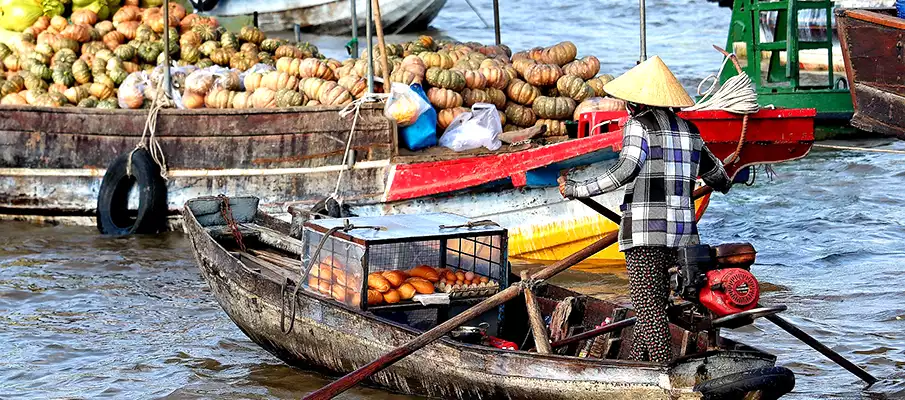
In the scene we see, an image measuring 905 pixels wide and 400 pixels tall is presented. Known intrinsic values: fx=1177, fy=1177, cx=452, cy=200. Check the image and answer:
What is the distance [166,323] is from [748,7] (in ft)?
31.9

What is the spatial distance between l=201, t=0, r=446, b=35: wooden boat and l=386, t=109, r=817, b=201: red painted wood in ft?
50.5

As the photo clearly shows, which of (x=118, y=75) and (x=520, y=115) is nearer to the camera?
(x=520, y=115)

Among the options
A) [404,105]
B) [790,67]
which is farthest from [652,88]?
[790,67]

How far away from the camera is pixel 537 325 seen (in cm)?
611

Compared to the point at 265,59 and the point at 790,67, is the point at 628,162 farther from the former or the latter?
the point at 790,67

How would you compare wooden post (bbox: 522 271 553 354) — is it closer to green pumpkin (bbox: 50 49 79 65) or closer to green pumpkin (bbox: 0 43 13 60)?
green pumpkin (bbox: 50 49 79 65)

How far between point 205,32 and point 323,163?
259cm

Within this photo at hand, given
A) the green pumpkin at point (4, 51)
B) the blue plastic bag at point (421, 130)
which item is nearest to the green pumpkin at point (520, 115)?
the blue plastic bag at point (421, 130)

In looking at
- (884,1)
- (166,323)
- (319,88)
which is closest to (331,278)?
(166,323)

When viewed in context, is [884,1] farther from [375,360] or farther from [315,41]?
[375,360]

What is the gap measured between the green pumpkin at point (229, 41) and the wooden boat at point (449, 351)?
3804 mm

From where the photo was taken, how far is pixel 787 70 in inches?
582

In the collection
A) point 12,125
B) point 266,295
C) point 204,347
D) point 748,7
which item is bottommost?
point 204,347

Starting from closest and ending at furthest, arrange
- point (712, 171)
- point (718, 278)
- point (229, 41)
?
1. point (718, 278)
2. point (712, 171)
3. point (229, 41)
